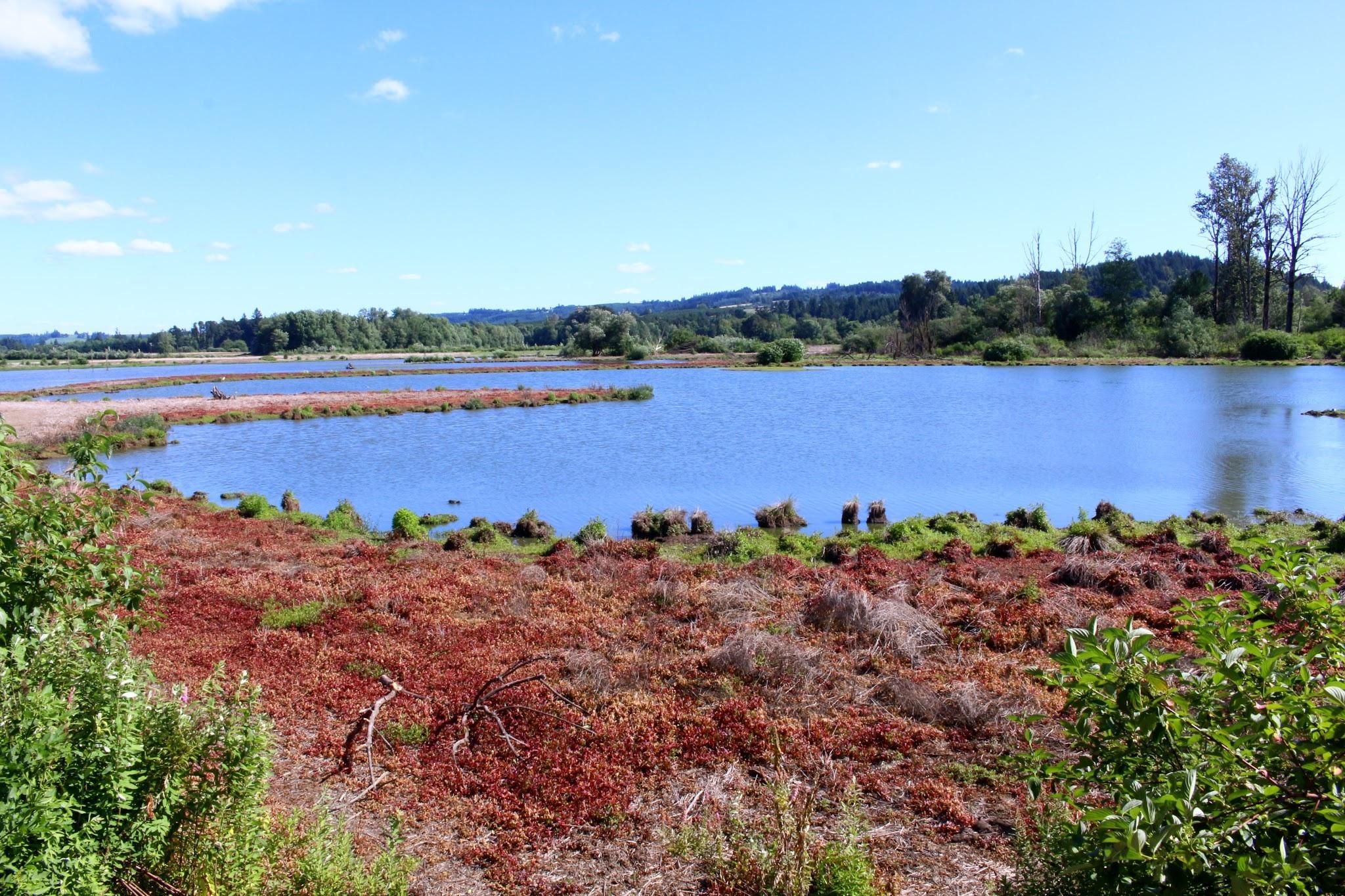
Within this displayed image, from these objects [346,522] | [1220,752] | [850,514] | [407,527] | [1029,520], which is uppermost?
A: [1220,752]

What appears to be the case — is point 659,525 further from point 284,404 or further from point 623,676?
point 284,404

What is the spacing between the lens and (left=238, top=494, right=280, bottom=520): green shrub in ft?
68.3

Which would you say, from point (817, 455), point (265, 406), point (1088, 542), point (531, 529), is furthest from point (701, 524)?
point (265, 406)

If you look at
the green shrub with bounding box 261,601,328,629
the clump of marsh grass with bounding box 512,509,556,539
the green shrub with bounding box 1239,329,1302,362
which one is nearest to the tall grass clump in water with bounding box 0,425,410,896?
the green shrub with bounding box 261,601,328,629

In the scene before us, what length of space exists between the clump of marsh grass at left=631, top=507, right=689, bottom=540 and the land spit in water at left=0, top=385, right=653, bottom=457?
30.0 m

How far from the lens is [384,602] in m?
11.9

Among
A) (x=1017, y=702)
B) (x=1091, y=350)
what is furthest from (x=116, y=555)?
(x=1091, y=350)

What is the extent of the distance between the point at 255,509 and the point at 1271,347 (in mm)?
86139

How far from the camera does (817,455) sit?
3247cm

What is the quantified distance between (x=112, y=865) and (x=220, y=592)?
9.04 m

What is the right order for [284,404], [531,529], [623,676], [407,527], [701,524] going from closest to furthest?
[623,676] < [407,527] < [701,524] < [531,529] < [284,404]

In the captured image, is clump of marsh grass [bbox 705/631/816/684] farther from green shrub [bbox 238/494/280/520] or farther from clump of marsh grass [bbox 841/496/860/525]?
green shrub [bbox 238/494/280/520]

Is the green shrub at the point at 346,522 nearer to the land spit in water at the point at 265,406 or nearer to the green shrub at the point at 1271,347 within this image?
the land spit in water at the point at 265,406

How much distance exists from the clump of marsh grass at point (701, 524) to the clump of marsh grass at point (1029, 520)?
7.18 meters
